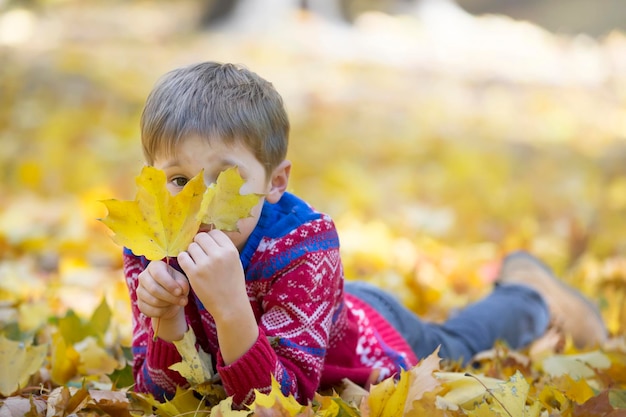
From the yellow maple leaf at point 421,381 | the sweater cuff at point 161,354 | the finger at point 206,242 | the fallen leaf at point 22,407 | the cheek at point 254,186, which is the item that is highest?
the cheek at point 254,186

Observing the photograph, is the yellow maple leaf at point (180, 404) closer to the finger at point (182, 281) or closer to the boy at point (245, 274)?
the boy at point (245, 274)

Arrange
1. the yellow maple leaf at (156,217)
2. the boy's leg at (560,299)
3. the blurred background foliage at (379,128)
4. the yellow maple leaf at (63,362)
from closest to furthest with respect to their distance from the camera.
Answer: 1. the yellow maple leaf at (156,217)
2. the yellow maple leaf at (63,362)
3. the boy's leg at (560,299)
4. the blurred background foliage at (379,128)

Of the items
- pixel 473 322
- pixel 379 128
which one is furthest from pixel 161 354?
pixel 379 128

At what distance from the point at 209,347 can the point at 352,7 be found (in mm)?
4899

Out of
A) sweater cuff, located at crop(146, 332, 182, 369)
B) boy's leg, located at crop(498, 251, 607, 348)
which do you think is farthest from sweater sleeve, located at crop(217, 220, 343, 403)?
boy's leg, located at crop(498, 251, 607, 348)

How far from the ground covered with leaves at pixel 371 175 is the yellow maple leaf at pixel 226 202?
280mm

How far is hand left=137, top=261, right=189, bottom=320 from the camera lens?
121 cm

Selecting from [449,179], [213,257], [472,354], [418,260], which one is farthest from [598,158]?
[213,257]

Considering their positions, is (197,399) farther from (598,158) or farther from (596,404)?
(598,158)

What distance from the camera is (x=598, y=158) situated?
4.52m

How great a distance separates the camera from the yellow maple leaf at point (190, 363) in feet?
4.19

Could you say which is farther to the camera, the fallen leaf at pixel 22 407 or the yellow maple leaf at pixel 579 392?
the yellow maple leaf at pixel 579 392

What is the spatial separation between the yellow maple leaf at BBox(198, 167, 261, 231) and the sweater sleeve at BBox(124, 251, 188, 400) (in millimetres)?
308

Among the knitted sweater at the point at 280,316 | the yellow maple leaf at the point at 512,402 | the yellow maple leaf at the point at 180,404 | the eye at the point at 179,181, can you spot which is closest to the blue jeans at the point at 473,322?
the knitted sweater at the point at 280,316
